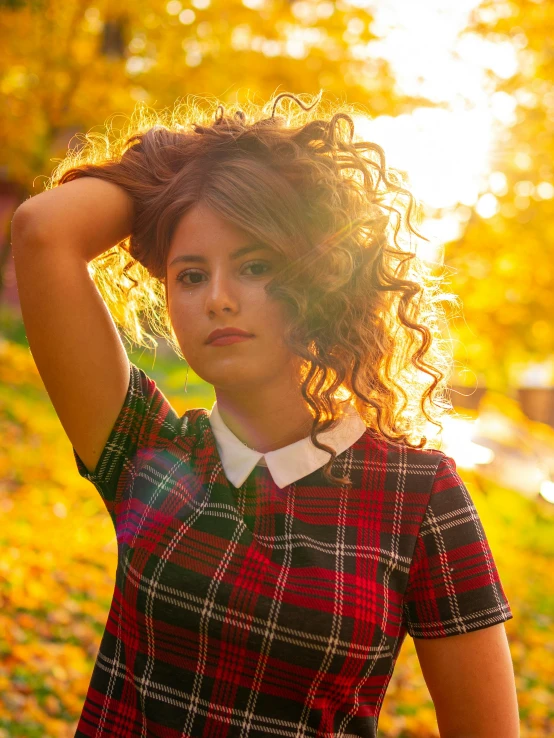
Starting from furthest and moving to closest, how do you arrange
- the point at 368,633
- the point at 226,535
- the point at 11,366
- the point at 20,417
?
the point at 11,366 < the point at 20,417 < the point at 226,535 < the point at 368,633

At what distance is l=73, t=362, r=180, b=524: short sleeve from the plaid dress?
4.4 inches

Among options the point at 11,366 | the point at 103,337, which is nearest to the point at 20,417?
the point at 11,366

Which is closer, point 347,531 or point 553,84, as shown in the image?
point 347,531

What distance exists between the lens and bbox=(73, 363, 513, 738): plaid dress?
1.44 meters

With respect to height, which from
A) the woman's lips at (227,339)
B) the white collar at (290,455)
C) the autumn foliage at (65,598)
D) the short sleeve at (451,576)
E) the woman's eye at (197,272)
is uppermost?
the woman's eye at (197,272)

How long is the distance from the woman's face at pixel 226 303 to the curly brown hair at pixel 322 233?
1.2 inches

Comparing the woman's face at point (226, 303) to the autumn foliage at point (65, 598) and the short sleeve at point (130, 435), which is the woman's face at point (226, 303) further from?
the autumn foliage at point (65, 598)

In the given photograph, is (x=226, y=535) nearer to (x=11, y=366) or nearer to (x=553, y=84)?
(x=553, y=84)

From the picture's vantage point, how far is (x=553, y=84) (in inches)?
237

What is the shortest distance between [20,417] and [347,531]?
7.66m

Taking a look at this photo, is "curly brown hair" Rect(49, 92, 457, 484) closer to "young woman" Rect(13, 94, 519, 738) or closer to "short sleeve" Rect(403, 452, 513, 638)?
"young woman" Rect(13, 94, 519, 738)

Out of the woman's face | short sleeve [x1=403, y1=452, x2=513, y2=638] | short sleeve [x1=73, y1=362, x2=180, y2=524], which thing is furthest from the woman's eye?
short sleeve [x1=403, y1=452, x2=513, y2=638]

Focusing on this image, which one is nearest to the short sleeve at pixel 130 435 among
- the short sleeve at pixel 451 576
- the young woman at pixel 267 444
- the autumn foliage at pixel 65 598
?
the young woman at pixel 267 444

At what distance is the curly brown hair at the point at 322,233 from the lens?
160cm
